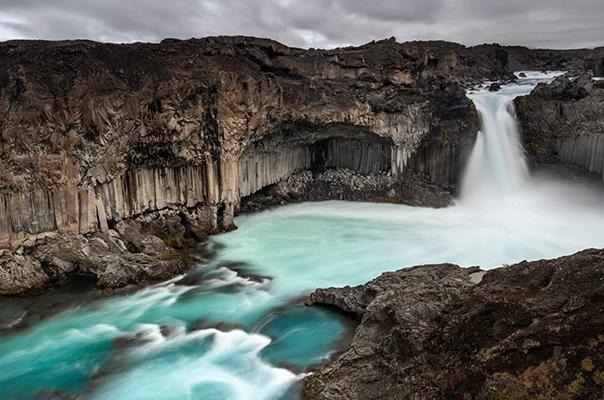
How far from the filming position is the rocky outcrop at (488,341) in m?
6.29

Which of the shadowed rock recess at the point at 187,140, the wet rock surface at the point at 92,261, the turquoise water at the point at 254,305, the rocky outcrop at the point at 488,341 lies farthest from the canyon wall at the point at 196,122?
the rocky outcrop at the point at 488,341

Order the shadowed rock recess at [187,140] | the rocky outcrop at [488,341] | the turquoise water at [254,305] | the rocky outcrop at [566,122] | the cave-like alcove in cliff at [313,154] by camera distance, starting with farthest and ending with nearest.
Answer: the cave-like alcove in cliff at [313,154] < the rocky outcrop at [566,122] < the shadowed rock recess at [187,140] < the turquoise water at [254,305] < the rocky outcrop at [488,341]

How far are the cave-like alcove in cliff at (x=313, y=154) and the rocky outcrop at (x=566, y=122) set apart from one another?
7.25 meters

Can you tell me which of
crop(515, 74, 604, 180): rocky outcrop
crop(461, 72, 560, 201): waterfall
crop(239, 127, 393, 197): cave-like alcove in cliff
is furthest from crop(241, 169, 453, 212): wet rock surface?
crop(515, 74, 604, 180): rocky outcrop

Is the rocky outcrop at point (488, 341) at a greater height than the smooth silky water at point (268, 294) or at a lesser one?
greater

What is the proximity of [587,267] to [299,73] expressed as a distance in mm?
21491

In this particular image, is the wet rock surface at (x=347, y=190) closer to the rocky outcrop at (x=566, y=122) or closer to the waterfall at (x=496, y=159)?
the waterfall at (x=496, y=159)

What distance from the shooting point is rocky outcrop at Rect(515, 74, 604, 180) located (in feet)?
80.2

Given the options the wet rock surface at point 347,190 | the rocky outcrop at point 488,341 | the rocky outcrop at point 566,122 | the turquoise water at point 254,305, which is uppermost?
the rocky outcrop at point 566,122

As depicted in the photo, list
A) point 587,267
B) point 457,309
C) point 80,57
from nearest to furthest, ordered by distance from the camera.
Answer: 1. point 587,267
2. point 457,309
3. point 80,57

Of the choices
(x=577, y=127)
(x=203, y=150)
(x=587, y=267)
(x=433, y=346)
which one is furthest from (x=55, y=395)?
(x=577, y=127)

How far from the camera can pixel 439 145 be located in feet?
86.5

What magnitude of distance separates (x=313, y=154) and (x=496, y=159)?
31.2 feet

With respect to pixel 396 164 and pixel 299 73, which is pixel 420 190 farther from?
pixel 299 73
